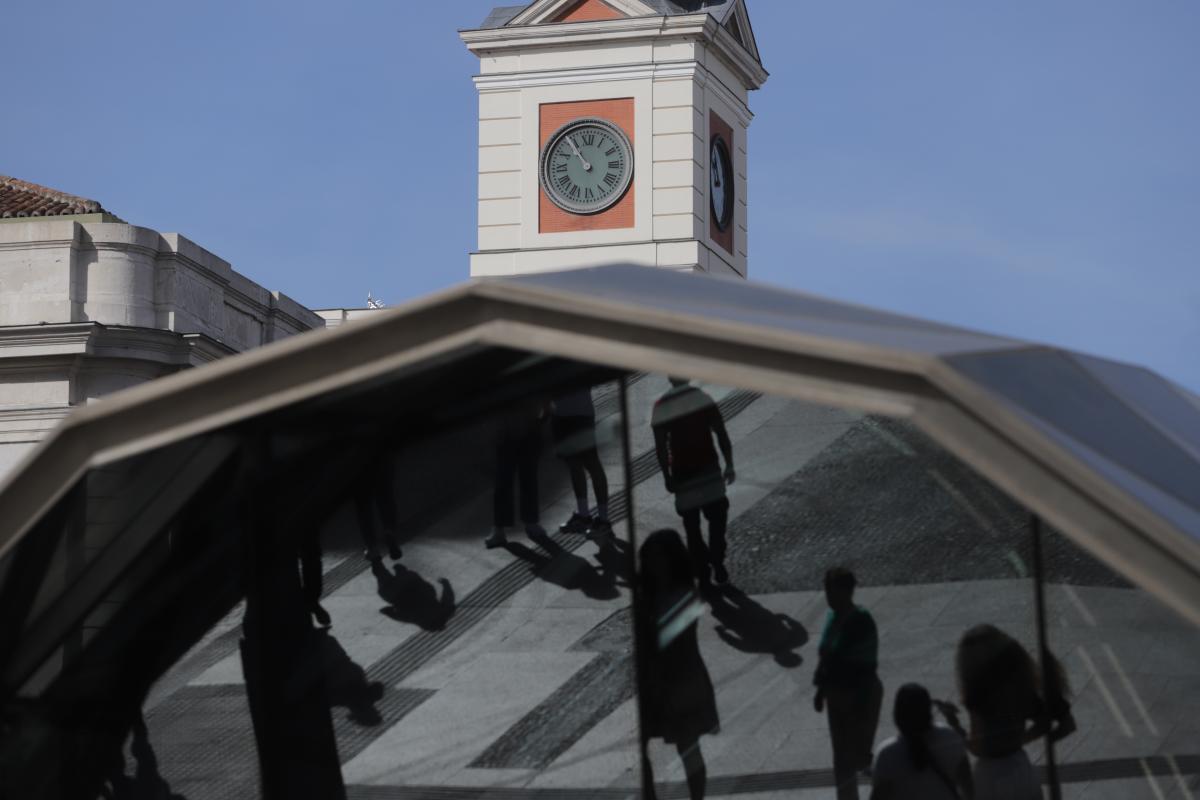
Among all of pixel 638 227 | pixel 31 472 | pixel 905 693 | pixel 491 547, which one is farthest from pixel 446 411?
pixel 638 227

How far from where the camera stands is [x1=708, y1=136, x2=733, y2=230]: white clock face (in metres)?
38.0

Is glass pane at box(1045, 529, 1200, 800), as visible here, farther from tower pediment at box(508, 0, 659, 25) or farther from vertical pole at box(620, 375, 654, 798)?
tower pediment at box(508, 0, 659, 25)

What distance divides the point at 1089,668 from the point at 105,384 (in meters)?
22.3

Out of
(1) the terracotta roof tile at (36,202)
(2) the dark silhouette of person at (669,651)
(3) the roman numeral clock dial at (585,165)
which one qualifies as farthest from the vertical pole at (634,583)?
(3) the roman numeral clock dial at (585,165)

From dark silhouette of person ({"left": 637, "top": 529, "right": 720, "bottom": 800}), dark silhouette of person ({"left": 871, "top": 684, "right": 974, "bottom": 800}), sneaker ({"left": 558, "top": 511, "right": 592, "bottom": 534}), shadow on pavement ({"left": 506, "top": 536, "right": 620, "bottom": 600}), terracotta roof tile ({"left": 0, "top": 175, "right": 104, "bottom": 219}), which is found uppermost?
terracotta roof tile ({"left": 0, "top": 175, "right": 104, "bottom": 219})

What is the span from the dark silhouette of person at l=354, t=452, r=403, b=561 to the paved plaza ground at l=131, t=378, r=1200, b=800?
0.22ft

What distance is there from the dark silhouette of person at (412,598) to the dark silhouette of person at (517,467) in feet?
0.75

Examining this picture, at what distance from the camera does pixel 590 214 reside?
36562mm

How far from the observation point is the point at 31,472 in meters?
5.29

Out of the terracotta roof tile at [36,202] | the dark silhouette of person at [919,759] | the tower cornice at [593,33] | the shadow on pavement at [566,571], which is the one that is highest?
the tower cornice at [593,33]

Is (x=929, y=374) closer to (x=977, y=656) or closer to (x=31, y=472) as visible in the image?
(x=977, y=656)

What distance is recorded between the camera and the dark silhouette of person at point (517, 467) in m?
5.84

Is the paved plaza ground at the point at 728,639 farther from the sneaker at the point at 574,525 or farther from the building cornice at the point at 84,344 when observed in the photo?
the building cornice at the point at 84,344

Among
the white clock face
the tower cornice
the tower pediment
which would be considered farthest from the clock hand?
the white clock face
